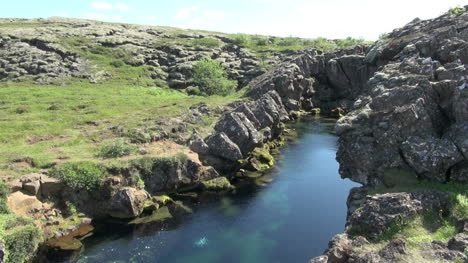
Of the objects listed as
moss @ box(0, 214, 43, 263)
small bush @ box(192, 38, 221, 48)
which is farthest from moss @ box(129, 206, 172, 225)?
small bush @ box(192, 38, 221, 48)

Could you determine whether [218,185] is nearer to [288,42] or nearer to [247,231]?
[247,231]

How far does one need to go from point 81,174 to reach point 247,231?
19.1 m

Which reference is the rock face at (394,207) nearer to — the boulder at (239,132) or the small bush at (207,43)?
the boulder at (239,132)

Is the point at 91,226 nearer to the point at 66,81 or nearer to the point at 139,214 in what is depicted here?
the point at 139,214

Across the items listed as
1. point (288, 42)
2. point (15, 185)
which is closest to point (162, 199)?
point (15, 185)

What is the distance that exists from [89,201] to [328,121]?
75075mm

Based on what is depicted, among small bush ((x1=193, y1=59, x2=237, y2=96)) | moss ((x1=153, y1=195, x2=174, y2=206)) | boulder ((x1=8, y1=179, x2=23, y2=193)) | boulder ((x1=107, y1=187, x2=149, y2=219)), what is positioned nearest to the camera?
boulder ((x1=8, y1=179, x2=23, y2=193))

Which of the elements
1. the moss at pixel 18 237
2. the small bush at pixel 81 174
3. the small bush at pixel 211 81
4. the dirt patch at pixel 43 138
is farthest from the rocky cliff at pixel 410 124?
the small bush at pixel 211 81

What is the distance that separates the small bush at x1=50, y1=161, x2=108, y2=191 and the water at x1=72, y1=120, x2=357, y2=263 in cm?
541

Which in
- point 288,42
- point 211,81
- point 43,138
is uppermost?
point 288,42

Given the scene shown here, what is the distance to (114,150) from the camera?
47.3 m

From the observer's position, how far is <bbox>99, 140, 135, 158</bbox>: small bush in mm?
46781

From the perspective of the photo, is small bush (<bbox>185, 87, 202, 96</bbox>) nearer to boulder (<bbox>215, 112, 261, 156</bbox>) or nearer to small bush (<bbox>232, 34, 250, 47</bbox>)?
boulder (<bbox>215, 112, 261, 156</bbox>)

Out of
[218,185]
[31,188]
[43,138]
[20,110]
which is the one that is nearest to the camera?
[31,188]
